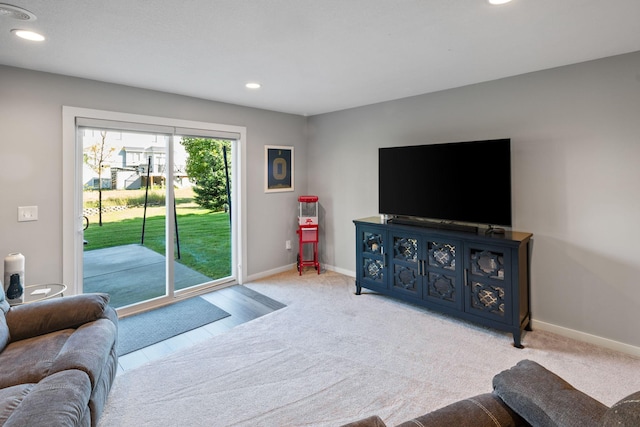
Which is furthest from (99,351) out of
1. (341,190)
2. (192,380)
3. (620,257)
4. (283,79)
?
(620,257)

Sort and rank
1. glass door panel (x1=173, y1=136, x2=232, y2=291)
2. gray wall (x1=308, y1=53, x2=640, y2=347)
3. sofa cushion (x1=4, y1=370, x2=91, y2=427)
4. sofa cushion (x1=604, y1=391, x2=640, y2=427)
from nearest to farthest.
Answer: sofa cushion (x1=604, y1=391, x2=640, y2=427), sofa cushion (x1=4, y1=370, x2=91, y2=427), gray wall (x1=308, y1=53, x2=640, y2=347), glass door panel (x1=173, y1=136, x2=232, y2=291)

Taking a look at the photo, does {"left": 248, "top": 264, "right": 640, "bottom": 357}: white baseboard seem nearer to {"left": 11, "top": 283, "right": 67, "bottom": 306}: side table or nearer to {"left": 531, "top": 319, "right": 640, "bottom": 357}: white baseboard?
{"left": 531, "top": 319, "right": 640, "bottom": 357}: white baseboard

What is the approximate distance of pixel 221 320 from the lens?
10.9ft

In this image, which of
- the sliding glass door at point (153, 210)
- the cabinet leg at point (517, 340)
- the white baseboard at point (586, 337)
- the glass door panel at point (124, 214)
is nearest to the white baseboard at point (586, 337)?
the white baseboard at point (586, 337)

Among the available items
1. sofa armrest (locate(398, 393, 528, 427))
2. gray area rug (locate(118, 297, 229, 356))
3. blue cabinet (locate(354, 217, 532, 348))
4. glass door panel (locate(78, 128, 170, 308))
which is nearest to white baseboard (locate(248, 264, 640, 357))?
blue cabinet (locate(354, 217, 532, 348))

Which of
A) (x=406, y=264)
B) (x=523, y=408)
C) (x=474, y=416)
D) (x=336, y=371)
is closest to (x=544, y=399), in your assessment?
(x=523, y=408)

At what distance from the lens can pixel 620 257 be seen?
2648 millimetres

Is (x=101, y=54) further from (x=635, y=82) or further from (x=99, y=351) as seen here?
(x=635, y=82)

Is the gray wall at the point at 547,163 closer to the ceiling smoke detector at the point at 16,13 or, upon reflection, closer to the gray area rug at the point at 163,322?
the gray area rug at the point at 163,322

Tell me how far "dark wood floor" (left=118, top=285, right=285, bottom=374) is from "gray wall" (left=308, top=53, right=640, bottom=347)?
2705mm

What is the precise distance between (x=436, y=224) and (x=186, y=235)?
117 inches

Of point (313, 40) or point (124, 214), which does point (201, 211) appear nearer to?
point (124, 214)

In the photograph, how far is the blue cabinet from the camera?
2.83 metres

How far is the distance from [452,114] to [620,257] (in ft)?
6.44
